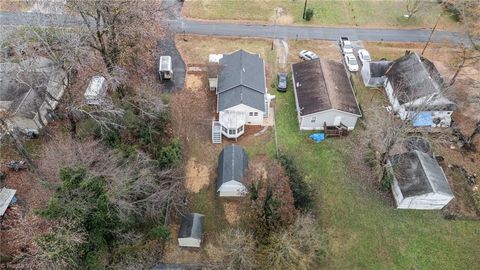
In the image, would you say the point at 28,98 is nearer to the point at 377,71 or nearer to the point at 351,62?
the point at 351,62

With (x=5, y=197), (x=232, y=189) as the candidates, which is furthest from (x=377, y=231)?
(x=5, y=197)

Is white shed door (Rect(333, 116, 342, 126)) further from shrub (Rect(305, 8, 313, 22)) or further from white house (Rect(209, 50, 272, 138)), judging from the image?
shrub (Rect(305, 8, 313, 22))

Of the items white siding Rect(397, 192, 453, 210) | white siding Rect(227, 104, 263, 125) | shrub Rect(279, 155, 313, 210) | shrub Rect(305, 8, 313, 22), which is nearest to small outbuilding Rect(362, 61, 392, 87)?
shrub Rect(305, 8, 313, 22)

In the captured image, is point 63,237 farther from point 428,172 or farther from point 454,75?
point 454,75

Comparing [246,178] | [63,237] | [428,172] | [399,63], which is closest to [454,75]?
[399,63]

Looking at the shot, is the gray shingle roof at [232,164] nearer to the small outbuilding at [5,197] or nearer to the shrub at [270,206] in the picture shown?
the shrub at [270,206]

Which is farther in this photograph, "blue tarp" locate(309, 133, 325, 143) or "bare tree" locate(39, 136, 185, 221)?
"blue tarp" locate(309, 133, 325, 143)
